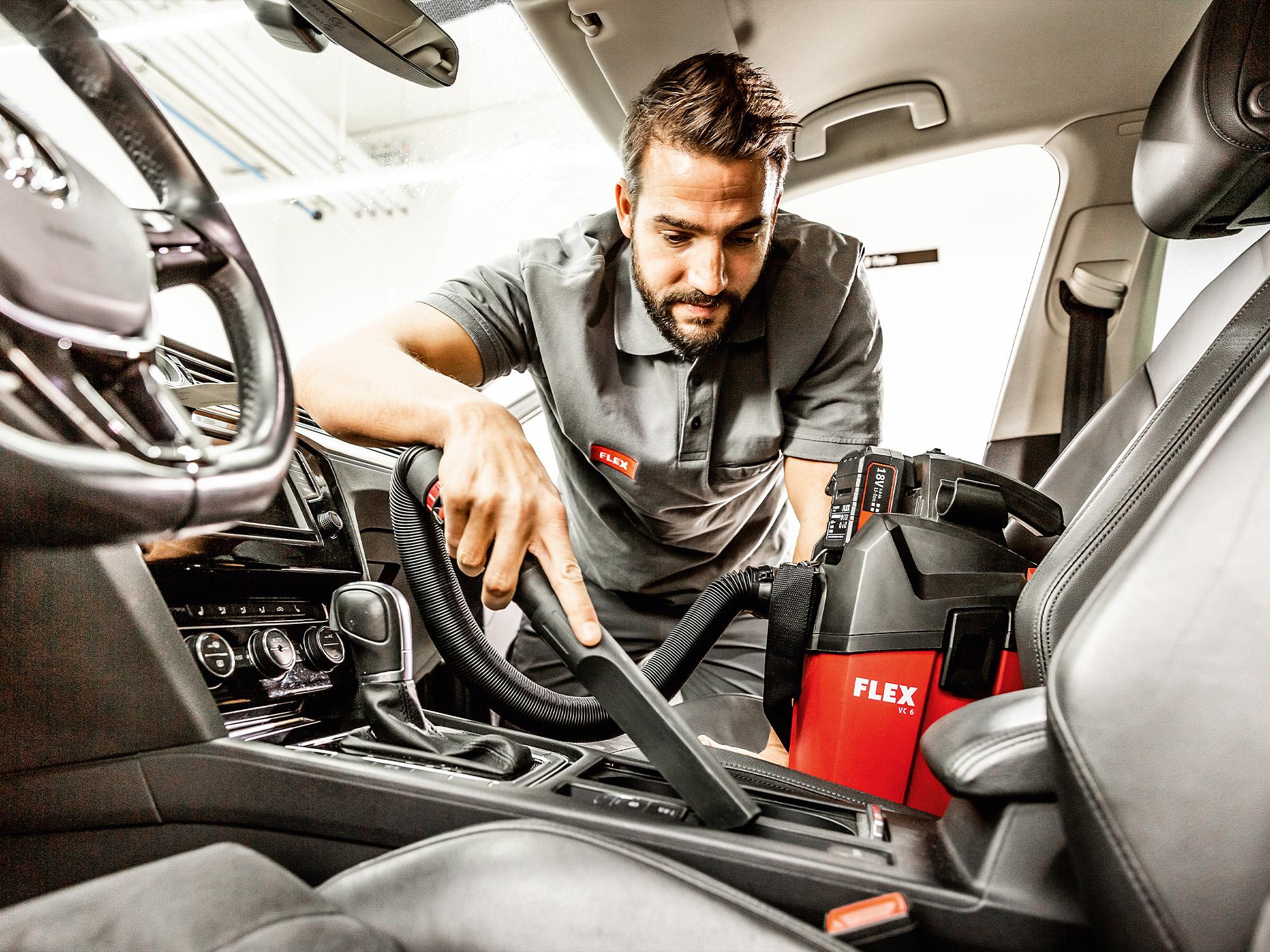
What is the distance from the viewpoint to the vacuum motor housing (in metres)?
1.04

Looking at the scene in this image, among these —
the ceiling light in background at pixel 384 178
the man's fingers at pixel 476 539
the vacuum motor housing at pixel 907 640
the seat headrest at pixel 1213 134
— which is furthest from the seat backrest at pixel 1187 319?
the ceiling light in background at pixel 384 178

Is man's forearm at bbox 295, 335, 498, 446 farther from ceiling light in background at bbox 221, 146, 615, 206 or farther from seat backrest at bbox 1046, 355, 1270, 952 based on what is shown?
ceiling light in background at bbox 221, 146, 615, 206

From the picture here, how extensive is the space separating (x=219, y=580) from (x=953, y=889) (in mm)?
861

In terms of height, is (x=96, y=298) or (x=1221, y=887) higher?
(x=96, y=298)

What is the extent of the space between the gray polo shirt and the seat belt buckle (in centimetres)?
99

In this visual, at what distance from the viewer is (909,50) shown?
159 centimetres

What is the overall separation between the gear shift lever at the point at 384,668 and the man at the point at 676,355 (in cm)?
23

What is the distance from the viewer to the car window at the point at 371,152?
194cm

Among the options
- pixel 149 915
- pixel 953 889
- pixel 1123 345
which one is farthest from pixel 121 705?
pixel 1123 345

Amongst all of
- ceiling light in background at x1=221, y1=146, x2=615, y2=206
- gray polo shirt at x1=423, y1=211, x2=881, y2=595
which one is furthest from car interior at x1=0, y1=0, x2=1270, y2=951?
ceiling light in background at x1=221, y1=146, x2=615, y2=206

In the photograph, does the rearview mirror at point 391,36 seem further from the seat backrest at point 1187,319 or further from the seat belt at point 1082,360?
the seat belt at point 1082,360

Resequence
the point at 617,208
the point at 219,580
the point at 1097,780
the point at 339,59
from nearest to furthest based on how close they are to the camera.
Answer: the point at 1097,780
the point at 219,580
the point at 617,208
the point at 339,59

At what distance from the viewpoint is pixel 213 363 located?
1.28 m

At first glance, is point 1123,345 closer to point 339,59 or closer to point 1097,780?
point 1097,780
